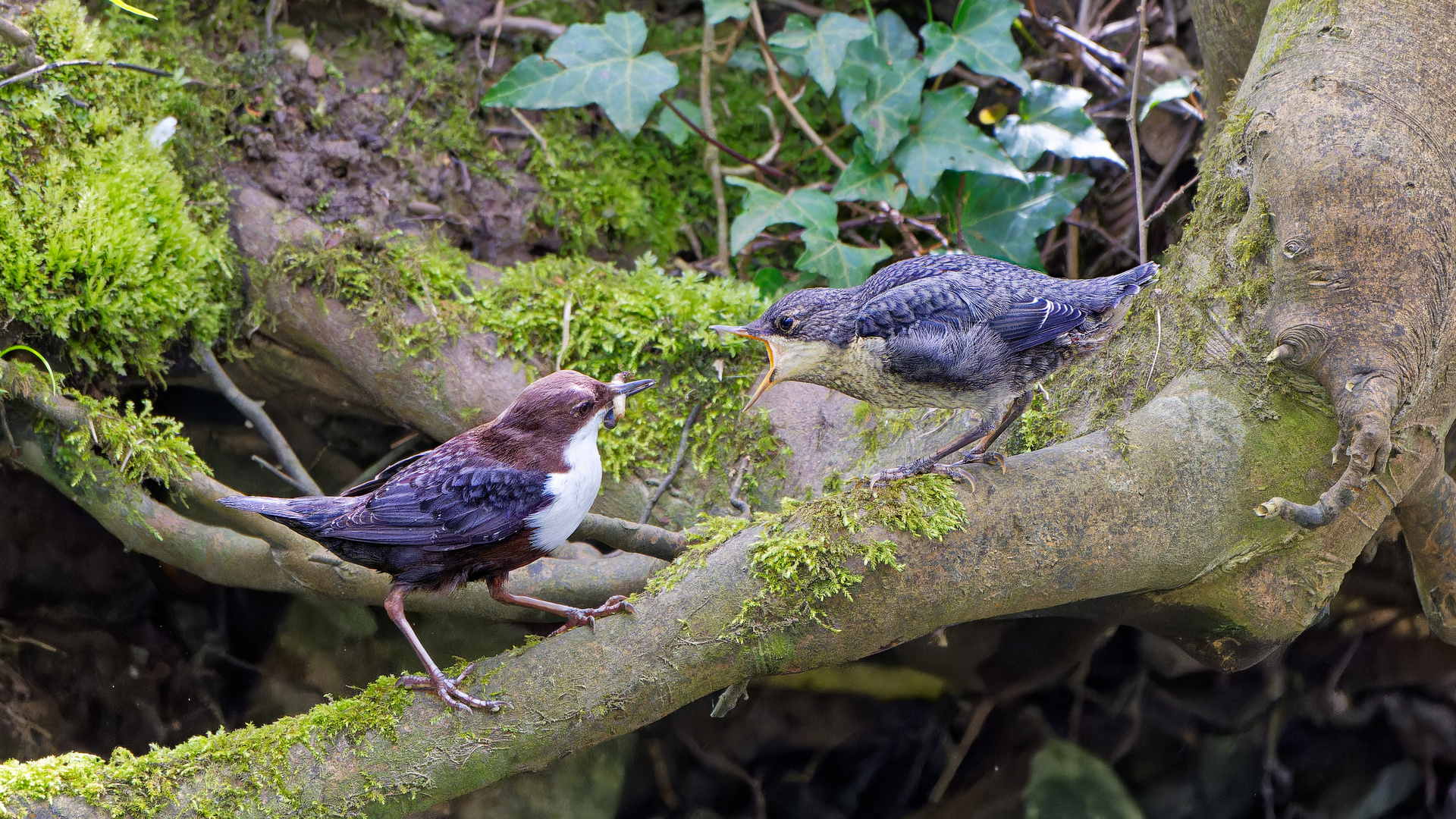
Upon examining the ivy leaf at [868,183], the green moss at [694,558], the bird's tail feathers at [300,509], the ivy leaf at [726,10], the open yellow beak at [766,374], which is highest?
the ivy leaf at [726,10]

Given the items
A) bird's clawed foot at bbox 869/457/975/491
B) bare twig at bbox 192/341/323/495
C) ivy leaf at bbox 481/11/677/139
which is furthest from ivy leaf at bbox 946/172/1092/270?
bare twig at bbox 192/341/323/495

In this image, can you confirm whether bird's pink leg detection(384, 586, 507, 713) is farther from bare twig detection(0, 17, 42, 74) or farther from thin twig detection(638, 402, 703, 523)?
bare twig detection(0, 17, 42, 74)

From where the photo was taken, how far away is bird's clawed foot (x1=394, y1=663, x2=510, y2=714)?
7.72ft

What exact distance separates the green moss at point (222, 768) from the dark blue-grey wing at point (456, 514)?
1.30 feet

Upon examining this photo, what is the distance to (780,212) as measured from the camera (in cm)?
394

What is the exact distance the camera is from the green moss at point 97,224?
3.15 metres

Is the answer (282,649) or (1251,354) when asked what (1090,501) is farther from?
(282,649)

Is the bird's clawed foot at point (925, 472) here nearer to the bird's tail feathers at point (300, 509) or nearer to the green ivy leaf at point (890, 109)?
the bird's tail feathers at point (300, 509)

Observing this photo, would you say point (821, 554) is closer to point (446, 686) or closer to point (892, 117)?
point (446, 686)

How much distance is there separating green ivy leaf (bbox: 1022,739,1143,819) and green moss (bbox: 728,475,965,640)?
6.42 feet

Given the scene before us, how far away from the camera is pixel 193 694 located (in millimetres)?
3842

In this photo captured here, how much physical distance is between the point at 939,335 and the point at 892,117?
1.95 m

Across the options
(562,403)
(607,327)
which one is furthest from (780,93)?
(562,403)

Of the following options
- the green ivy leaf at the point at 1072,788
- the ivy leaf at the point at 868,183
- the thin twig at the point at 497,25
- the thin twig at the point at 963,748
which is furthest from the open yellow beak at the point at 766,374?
the thin twig at the point at 497,25
